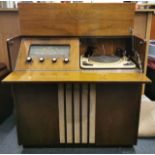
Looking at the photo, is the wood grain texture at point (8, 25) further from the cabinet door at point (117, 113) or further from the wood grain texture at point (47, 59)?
the cabinet door at point (117, 113)

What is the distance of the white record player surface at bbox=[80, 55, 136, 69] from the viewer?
5.49 ft

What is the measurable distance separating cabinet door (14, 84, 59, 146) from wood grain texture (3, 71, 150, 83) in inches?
3.4

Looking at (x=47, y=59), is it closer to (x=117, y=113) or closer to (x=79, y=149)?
(x=117, y=113)

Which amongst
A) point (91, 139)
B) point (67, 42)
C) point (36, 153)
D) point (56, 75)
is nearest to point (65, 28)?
point (67, 42)

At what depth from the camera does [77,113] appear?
5.51ft

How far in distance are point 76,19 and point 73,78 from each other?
2.04 feet

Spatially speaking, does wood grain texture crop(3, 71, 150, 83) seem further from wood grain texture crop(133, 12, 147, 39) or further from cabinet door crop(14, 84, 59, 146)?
wood grain texture crop(133, 12, 147, 39)

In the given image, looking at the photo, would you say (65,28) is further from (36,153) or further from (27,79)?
(36,153)

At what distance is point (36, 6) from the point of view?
5.73 feet

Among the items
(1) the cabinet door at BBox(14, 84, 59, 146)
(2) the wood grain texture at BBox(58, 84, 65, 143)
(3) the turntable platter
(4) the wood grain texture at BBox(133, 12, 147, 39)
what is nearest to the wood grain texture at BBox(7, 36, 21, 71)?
(1) the cabinet door at BBox(14, 84, 59, 146)

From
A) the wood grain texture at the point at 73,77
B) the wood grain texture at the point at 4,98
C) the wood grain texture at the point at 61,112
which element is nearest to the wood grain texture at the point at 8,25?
the wood grain texture at the point at 4,98

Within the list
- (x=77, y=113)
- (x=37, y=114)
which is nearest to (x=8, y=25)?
(x=37, y=114)

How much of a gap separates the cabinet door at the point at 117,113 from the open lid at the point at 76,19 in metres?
0.57

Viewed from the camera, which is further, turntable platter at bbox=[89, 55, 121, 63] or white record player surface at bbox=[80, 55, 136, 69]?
turntable platter at bbox=[89, 55, 121, 63]
